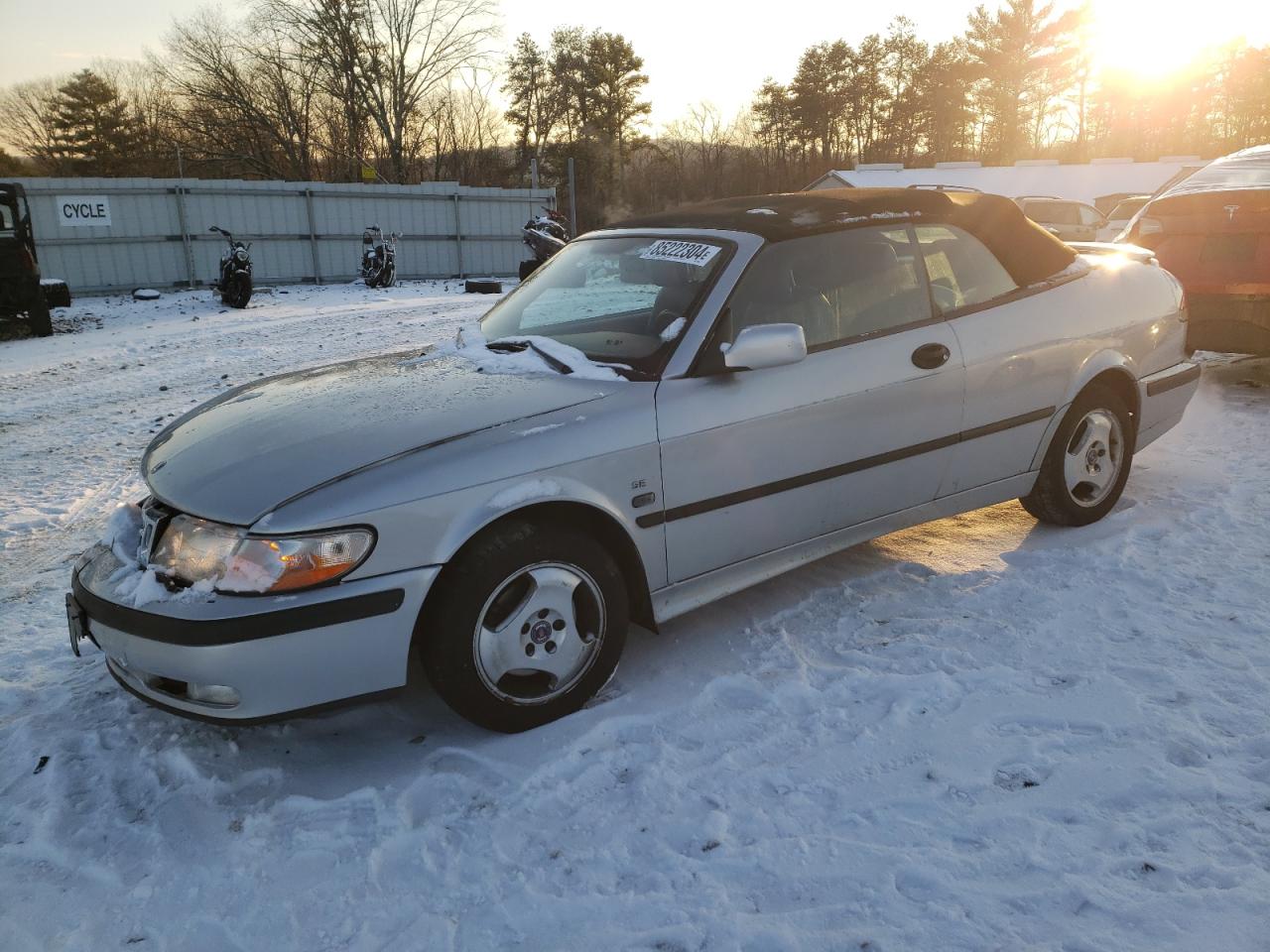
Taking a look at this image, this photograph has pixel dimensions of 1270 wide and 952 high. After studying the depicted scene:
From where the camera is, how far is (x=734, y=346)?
3012mm

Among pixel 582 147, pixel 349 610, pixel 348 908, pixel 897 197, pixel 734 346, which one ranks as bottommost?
pixel 348 908

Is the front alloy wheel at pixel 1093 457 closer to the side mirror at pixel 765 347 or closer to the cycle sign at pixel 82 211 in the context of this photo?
the side mirror at pixel 765 347

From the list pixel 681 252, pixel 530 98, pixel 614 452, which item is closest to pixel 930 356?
pixel 681 252

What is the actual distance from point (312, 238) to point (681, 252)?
18.5 m

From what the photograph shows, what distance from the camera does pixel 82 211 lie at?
55.2 ft

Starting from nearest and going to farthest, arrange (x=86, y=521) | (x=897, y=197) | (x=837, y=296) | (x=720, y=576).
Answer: (x=720, y=576), (x=837, y=296), (x=897, y=197), (x=86, y=521)

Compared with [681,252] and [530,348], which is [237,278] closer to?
[530,348]

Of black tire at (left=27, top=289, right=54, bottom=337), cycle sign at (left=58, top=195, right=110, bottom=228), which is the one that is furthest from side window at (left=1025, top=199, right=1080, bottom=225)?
cycle sign at (left=58, top=195, right=110, bottom=228)

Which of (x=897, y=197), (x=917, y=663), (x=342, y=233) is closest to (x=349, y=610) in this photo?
(x=917, y=663)

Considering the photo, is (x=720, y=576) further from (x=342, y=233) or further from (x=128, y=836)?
(x=342, y=233)

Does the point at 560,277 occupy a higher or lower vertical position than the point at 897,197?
lower

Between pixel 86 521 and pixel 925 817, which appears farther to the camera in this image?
pixel 86 521

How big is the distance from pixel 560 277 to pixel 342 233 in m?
18.1

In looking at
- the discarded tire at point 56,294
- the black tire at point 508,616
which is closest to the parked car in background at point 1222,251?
the black tire at point 508,616
